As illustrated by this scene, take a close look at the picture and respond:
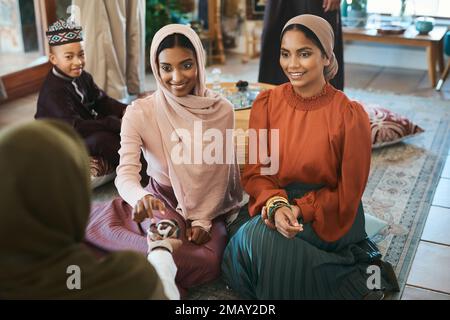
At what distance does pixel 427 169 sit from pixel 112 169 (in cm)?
167

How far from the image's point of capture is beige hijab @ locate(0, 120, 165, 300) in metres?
1.02

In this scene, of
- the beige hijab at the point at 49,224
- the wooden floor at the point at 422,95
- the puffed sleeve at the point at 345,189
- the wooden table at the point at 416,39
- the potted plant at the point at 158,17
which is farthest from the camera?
the potted plant at the point at 158,17

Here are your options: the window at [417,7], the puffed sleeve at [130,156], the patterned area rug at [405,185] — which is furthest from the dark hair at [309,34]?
the window at [417,7]

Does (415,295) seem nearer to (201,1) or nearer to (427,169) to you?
(427,169)

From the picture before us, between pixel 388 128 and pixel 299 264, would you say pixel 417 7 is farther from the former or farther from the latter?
pixel 299 264

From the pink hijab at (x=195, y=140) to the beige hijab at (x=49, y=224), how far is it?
981 mm

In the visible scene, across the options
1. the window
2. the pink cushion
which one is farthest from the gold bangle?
the window

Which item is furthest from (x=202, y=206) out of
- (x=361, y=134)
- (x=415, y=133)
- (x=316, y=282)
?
(x=415, y=133)

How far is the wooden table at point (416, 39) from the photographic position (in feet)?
14.9

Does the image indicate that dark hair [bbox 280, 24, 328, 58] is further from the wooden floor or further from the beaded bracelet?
the wooden floor

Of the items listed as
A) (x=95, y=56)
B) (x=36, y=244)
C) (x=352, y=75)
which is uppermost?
(x=36, y=244)

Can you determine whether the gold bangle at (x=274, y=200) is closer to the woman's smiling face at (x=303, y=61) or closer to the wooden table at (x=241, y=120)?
the woman's smiling face at (x=303, y=61)

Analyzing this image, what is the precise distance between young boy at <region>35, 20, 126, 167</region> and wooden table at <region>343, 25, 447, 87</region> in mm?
2507
